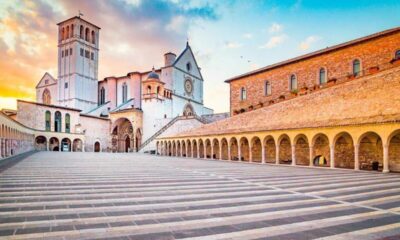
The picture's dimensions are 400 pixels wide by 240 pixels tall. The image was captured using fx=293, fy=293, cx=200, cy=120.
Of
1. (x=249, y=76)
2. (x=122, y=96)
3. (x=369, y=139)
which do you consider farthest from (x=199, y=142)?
(x=122, y=96)

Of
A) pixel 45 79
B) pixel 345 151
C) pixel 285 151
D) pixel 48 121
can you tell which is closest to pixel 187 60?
pixel 48 121

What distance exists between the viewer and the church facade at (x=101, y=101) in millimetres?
47906

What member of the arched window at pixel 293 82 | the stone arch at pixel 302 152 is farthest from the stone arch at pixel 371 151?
the arched window at pixel 293 82

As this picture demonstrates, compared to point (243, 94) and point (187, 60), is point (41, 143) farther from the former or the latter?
point (187, 60)

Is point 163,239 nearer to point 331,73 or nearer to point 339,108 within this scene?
point 339,108

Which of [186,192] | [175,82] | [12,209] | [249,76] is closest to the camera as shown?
[12,209]

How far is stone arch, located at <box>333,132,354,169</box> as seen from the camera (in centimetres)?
2222

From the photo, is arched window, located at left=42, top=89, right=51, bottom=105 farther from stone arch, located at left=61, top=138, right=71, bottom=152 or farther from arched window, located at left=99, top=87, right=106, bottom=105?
stone arch, located at left=61, top=138, right=71, bottom=152

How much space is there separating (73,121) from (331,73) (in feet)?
132

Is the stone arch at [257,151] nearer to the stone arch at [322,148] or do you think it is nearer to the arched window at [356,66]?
the stone arch at [322,148]

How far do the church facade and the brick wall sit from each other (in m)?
11.8

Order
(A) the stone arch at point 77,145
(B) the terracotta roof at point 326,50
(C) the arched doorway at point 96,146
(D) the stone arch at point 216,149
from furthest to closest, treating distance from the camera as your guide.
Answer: (C) the arched doorway at point 96,146, (A) the stone arch at point 77,145, (D) the stone arch at point 216,149, (B) the terracotta roof at point 326,50

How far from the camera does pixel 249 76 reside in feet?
134

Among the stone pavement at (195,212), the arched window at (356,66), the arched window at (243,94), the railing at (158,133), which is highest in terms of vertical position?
the arched window at (356,66)
